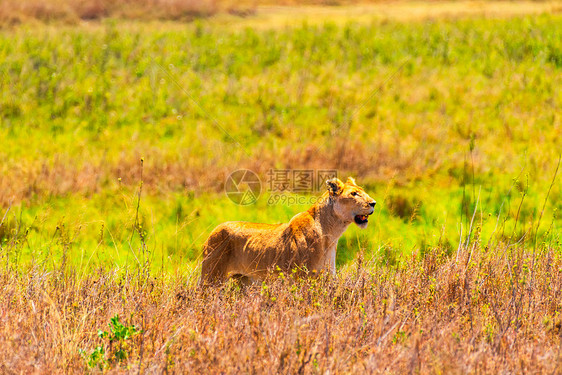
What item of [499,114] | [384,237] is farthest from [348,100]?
[384,237]

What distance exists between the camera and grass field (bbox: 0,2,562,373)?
5.39 meters

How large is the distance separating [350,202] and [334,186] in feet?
0.86

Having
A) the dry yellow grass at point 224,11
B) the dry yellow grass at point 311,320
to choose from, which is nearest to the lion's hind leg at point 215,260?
the dry yellow grass at point 311,320

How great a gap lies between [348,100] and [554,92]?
6.40 meters

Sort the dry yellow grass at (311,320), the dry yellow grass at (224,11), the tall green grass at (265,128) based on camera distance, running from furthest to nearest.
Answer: the dry yellow grass at (224,11) → the tall green grass at (265,128) → the dry yellow grass at (311,320)

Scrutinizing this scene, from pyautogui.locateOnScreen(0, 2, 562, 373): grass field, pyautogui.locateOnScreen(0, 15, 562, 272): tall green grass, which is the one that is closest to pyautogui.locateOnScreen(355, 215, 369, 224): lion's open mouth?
pyautogui.locateOnScreen(0, 2, 562, 373): grass field

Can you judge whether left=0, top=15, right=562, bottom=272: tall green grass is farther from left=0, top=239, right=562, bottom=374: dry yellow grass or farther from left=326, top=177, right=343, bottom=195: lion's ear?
left=326, top=177, right=343, bottom=195: lion's ear

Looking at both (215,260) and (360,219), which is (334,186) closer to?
(360,219)

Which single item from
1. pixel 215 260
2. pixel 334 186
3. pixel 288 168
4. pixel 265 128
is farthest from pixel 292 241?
pixel 265 128

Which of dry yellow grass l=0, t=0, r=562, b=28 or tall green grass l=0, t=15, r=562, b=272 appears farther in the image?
dry yellow grass l=0, t=0, r=562, b=28

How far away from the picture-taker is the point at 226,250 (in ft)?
23.8

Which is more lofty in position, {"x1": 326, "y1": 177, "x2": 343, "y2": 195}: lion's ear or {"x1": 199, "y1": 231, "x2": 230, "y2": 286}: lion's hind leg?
{"x1": 326, "y1": 177, "x2": 343, "y2": 195}: lion's ear

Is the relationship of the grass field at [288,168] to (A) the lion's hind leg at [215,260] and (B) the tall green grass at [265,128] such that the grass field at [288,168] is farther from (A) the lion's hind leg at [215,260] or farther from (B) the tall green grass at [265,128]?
(A) the lion's hind leg at [215,260]

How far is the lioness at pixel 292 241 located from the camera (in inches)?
276
